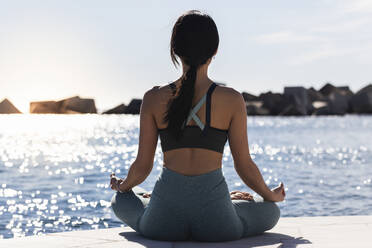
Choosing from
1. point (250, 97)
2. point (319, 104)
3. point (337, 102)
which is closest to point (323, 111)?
point (319, 104)

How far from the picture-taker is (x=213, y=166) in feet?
14.3

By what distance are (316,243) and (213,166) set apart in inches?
37.3

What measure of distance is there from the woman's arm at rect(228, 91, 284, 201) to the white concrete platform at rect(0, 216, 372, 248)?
0.41m

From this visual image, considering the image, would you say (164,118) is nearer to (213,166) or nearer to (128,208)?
(213,166)

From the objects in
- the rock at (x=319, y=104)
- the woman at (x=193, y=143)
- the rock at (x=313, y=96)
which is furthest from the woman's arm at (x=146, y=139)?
the rock at (x=313, y=96)

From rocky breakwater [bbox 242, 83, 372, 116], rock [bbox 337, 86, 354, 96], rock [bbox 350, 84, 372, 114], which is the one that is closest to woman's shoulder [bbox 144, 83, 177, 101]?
rocky breakwater [bbox 242, 83, 372, 116]

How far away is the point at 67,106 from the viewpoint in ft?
476

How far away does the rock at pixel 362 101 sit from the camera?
149 metres

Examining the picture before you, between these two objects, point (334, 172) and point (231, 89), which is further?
point (334, 172)

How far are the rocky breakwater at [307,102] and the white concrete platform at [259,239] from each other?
13696cm

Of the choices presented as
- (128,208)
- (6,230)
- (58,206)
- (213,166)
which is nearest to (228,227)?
(213,166)

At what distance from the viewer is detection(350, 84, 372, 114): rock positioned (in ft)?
488

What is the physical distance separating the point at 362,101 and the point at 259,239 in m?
151

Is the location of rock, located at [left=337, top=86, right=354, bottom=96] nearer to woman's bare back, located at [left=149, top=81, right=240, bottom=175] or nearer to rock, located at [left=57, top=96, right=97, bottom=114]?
rock, located at [left=57, top=96, right=97, bottom=114]
